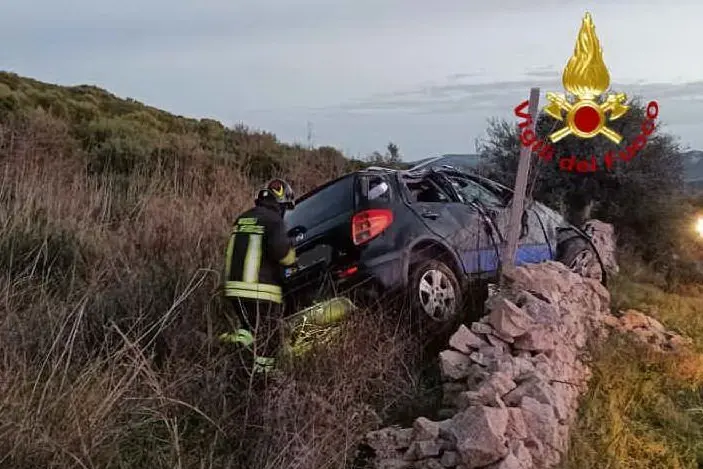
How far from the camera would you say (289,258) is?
6.19 metres

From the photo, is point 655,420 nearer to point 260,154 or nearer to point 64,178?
point 64,178

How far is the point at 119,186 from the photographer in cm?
1156

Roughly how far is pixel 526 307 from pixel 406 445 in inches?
81.6

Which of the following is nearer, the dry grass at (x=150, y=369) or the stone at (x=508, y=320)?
the dry grass at (x=150, y=369)

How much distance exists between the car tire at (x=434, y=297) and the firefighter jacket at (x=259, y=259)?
106 centimetres

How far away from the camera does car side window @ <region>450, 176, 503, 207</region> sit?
26.0 ft

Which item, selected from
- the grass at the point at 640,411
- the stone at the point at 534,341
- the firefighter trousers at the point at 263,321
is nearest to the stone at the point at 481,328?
the stone at the point at 534,341

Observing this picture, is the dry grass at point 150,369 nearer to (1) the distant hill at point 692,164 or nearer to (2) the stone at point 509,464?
(2) the stone at point 509,464

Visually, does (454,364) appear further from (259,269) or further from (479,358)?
(259,269)

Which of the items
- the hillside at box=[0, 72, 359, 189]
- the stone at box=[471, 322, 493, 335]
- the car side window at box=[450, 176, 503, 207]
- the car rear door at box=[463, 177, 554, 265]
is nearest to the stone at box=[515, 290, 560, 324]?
the stone at box=[471, 322, 493, 335]

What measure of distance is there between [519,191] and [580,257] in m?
2.63

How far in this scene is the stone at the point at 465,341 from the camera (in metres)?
5.96


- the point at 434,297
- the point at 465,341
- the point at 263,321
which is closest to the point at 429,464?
the point at 465,341

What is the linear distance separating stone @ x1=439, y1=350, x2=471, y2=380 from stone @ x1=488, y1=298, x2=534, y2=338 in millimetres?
Answer: 422
